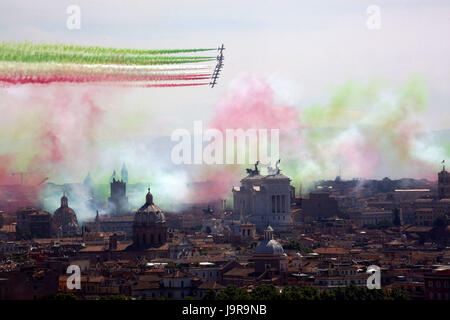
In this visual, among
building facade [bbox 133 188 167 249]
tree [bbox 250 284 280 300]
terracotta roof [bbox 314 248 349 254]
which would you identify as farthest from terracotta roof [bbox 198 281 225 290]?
building facade [bbox 133 188 167 249]

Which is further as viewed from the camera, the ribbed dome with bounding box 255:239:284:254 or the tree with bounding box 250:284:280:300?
the ribbed dome with bounding box 255:239:284:254

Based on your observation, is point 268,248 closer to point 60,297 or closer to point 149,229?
point 149,229

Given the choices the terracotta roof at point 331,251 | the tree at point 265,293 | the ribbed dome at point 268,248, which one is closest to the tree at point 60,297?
the tree at point 265,293

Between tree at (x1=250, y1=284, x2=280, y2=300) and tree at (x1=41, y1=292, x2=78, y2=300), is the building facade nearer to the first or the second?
tree at (x1=250, y1=284, x2=280, y2=300)

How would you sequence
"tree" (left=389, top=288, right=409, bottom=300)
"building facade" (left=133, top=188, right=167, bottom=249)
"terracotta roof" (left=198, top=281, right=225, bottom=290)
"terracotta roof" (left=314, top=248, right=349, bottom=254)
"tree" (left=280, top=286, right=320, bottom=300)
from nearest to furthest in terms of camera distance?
1. "tree" (left=280, top=286, right=320, bottom=300)
2. "tree" (left=389, top=288, right=409, bottom=300)
3. "terracotta roof" (left=198, top=281, right=225, bottom=290)
4. "terracotta roof" (left=314, top=248, right=349, bottom=254)
5. "building facade" (left=133, top=188, right=167, bottom=249)

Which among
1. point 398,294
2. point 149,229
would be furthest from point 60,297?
point 149,229

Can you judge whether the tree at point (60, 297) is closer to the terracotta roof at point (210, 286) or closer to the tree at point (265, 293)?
the tree at point (265, 293)

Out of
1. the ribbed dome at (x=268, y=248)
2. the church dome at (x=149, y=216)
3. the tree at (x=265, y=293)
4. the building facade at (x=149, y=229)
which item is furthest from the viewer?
the church dome at (x=149, y=216)
